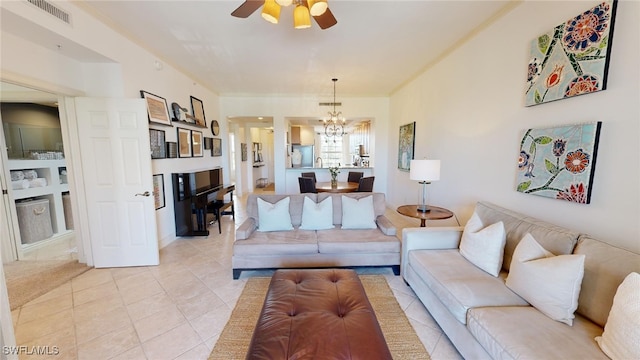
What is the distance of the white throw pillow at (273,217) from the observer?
9.66 ft

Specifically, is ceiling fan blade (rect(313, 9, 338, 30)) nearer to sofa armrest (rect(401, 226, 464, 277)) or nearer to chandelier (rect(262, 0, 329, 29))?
chandelier (rect(262, 0, 329, 29))

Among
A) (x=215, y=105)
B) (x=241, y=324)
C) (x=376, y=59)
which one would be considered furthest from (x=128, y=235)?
(x=376, y=59)

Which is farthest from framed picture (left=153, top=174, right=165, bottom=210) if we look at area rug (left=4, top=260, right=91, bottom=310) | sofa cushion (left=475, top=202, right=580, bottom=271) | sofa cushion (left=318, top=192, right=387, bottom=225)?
sofa cushion (left=475, top=202, right=580, bottom=271)

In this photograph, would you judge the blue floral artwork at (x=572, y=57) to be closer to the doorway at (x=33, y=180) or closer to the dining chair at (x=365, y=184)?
the dining chair at (x=365, y=184)

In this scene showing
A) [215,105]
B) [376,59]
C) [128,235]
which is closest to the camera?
[128,235]

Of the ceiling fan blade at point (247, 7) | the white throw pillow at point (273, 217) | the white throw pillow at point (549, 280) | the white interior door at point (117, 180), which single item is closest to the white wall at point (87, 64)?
the white interior door at point (117, 180)

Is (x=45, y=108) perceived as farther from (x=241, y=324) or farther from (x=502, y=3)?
(x=502, y=3)

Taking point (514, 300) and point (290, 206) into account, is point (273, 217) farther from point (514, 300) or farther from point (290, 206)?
point (514, 300)

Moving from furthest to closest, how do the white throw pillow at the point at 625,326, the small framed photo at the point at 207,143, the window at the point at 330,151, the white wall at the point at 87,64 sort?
1. the window at the point at 330,151
2. the small framed photo at the point at 207,143
3. the white wall at the point at 87,64
4. the white throw pillow at the point at 625,326

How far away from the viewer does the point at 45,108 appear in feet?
13.2

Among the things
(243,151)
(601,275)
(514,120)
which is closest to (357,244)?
(601,275)

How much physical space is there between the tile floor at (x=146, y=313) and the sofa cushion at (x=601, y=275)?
32.3 inches

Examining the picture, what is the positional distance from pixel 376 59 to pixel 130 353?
427 centimetres

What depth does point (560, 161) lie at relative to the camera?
6.03ft
